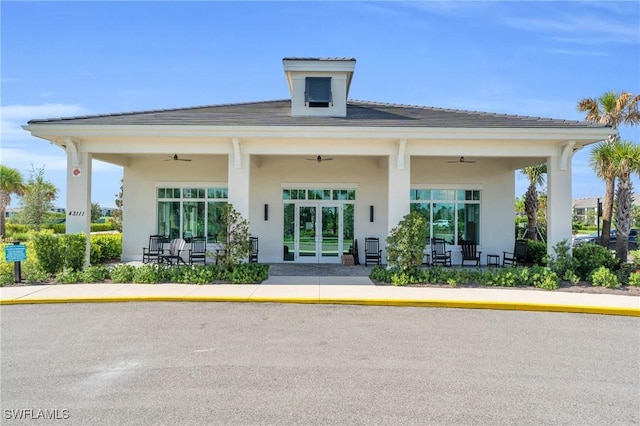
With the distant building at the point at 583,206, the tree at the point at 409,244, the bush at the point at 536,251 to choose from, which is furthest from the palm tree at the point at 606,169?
the distant building at the point at 583,206

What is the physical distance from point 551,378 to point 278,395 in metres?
3.29

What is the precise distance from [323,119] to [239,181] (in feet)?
10.8

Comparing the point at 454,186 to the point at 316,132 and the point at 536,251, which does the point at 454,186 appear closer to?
the point at 536,251

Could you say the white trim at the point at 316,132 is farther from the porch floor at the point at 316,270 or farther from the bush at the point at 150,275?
the porch floor at the point at 316,270

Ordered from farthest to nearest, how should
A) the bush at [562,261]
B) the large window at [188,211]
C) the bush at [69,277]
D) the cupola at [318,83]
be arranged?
the large window at [188,211] < the cupola at [318,83] < the bush at [562,261] < the bush at [69,277]

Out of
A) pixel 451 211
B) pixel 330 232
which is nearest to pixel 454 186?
pixel 451 211

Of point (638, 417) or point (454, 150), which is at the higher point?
point (454, 150)

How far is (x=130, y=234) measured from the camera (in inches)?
595

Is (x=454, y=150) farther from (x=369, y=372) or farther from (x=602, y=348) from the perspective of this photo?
(x=369, y=372)

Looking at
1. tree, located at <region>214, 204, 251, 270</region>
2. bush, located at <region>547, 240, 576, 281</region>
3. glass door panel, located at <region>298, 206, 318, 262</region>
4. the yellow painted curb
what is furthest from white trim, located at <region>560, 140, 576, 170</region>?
tree, located at <region>214, 204, 251, 270</region>

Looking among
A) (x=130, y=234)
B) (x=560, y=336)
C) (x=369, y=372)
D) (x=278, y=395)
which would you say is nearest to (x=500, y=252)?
(x=560, y=336)

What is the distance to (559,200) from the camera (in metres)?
11.5

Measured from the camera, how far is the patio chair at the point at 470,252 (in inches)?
564

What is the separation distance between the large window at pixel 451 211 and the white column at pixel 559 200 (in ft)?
12.2
